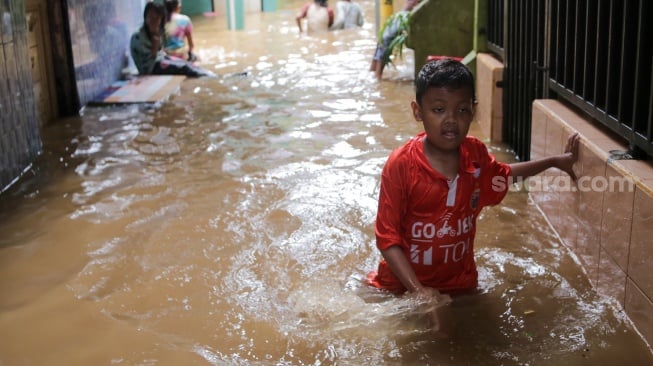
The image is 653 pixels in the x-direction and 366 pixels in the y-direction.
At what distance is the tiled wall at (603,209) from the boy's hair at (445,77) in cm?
81

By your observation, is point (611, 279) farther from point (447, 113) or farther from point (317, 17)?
point (317, 17)

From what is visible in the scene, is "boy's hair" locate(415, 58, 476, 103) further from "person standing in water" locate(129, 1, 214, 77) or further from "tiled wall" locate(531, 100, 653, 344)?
"person standing in water" locate(129, 1, 214, 77)

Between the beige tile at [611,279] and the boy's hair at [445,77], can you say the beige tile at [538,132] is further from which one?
the boy's hair at [445,77]

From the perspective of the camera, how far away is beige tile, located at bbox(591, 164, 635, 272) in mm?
3123

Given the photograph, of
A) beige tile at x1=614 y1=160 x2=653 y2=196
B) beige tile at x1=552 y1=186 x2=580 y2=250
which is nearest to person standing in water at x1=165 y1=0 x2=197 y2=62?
beige tile at x1=552 y1=186 x2=580 y2=250

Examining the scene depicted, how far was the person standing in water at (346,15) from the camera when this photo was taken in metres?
15.7

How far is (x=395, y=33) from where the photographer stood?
9.93 m

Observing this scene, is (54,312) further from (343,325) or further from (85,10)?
(85,10)

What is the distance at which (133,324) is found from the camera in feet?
11.2

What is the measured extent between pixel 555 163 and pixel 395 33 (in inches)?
262

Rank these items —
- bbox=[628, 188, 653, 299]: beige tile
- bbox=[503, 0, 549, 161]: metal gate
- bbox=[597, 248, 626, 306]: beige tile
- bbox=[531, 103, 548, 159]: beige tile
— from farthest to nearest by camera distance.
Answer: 1. bbox=[503, 0, 549, 161]: metal gate
2. bbox=[531, 103, 548, 159]: beige tile
3. bbox=[597, 248, 626, 306]: beige tile
4. bbox=[628, 188, 653, 299]: beige tile

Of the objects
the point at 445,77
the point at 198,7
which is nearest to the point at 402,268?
the point at 445,77

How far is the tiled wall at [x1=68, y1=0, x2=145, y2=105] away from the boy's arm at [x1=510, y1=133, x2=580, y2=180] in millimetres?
6350

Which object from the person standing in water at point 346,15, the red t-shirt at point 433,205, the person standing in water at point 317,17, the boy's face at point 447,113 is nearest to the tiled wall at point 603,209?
the red t-shirt at point 433,205
